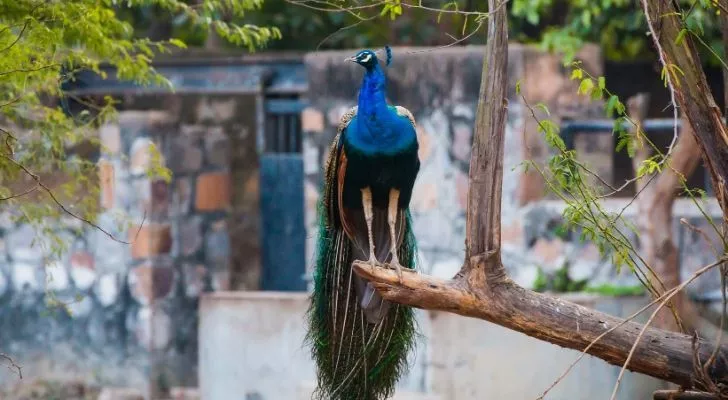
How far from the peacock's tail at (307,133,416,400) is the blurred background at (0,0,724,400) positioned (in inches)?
76.5

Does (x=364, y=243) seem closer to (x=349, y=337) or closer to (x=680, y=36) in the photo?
(x=349, y=337)

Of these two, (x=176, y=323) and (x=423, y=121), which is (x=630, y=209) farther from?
(x=176, y=323)

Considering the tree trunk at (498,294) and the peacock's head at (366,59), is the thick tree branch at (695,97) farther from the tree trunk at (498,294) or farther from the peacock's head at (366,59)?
the peacock's head at (366,59)

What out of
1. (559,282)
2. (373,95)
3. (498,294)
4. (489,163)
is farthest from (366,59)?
(559,282)

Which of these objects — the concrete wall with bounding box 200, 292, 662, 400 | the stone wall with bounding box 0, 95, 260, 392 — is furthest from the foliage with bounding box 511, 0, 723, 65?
the stone wall with bounding box 0, 95, 260, 392

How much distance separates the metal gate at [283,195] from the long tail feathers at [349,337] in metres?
3.19

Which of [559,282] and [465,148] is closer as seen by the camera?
[559,282]

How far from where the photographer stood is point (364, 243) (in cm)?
627

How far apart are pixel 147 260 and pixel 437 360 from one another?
226 cm

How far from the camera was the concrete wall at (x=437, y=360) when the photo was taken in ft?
26.8

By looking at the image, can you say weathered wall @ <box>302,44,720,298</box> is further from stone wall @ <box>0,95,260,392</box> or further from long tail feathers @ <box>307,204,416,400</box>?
long tail feathers @ <box>307,204,416,400</box>

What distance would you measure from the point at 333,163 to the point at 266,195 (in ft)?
11.8

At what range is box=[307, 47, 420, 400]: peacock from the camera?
5.95 meters

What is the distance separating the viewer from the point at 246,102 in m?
9.62
